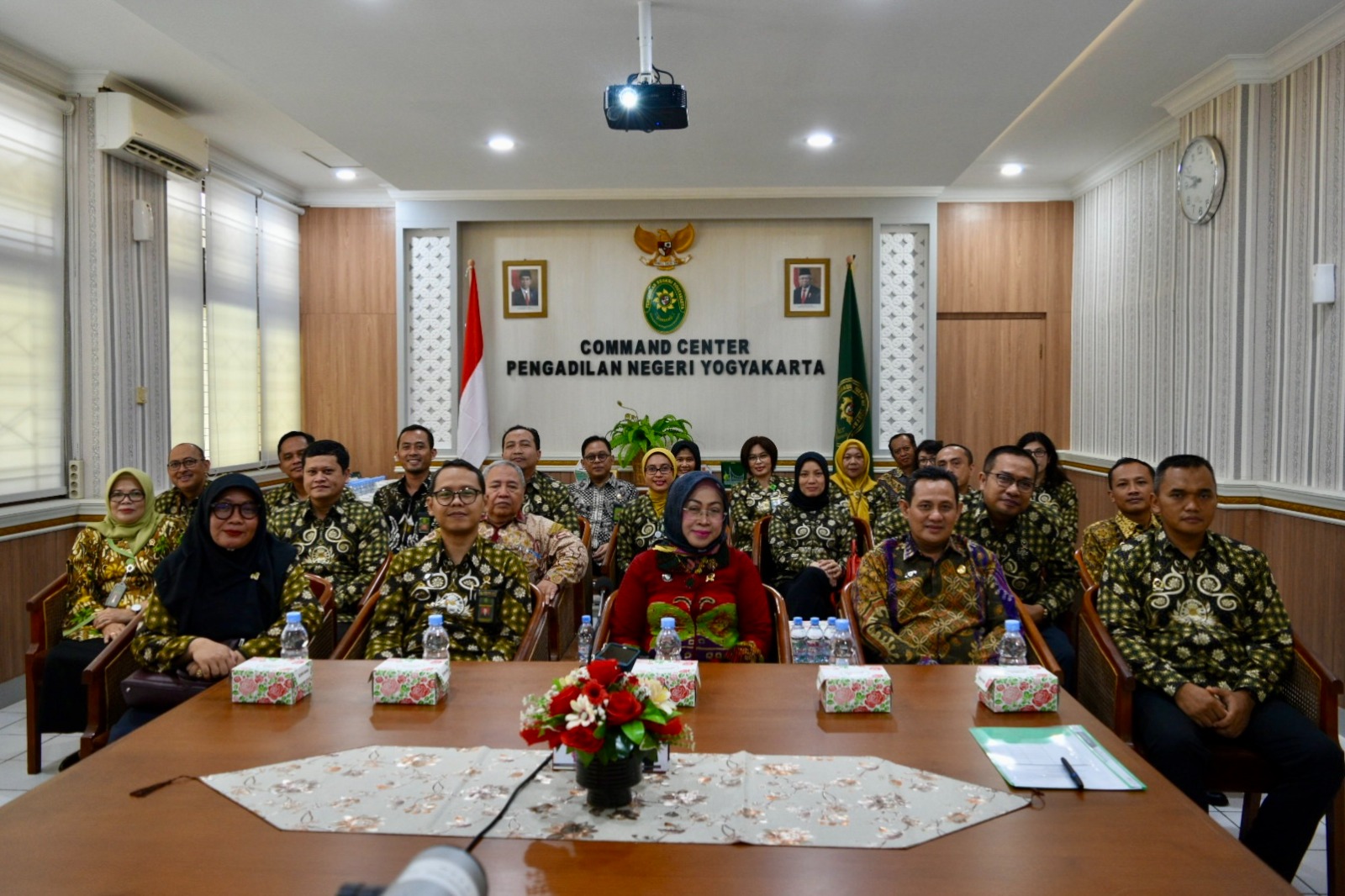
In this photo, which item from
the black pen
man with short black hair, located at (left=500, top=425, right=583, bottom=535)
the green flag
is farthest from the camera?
the green flag

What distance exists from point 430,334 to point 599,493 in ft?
8.66

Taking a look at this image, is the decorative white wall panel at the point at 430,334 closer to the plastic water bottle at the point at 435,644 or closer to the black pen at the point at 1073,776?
the plastic water bottle at the point at 435,644

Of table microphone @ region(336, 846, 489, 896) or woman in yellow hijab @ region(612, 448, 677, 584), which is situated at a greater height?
table microphone @ region(336, 846, 489, 896)

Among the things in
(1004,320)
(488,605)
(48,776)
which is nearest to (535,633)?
(488,605)

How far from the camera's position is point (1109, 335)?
7160 millimetres

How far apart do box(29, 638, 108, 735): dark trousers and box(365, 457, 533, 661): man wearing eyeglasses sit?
1577mm

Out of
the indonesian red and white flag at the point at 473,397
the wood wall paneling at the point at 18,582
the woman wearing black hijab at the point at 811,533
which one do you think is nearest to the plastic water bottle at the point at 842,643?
the woman wearing black hijab at the point at 811,533

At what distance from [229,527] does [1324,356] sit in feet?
16.5

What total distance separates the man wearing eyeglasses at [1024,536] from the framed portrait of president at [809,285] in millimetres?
3863

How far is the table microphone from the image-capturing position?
1.69ft

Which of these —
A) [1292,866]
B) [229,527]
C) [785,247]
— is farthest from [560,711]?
[785,247]

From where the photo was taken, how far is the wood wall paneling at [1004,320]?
312 inches

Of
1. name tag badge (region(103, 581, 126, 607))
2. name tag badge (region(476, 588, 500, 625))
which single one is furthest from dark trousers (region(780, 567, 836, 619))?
name tag badge (region(103, 581, 126, 607))

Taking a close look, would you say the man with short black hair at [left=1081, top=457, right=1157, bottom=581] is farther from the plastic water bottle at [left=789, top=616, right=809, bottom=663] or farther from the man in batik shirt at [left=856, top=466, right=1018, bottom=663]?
the plastic water bottle at [left=789, top=616, right=809, bottom=663]
